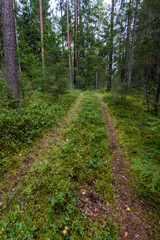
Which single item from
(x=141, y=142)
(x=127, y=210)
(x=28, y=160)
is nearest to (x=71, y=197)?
(x=127, y=210)

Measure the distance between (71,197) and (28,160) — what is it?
2.12 m

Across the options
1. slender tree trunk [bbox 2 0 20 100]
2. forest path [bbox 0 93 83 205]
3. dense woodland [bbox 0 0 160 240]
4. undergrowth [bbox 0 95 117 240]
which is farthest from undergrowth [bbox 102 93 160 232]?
slender tree trunk [bbox 2 0 20 100]

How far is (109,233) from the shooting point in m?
2.29

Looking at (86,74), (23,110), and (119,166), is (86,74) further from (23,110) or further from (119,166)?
(119,166)

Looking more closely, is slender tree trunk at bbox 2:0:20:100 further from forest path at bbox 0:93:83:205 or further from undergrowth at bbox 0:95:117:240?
undergrowth at bbox 0:95:117:240

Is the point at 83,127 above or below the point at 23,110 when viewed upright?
below

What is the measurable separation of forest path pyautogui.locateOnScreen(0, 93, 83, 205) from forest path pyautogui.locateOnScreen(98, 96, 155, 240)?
9.09 ft

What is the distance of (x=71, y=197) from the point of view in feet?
9.39

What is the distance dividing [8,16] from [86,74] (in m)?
19.3

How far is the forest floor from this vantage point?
2.29 m

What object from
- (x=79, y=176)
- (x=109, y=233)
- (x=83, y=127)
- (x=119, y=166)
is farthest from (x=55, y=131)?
(x=109, y=233)

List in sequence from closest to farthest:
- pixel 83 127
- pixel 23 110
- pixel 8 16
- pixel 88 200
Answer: pixel 88 200 → pixel 8 16 → pixel 23 110 → pixel 83 127

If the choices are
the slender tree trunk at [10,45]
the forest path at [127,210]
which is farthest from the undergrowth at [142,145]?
the slender tree trunk at [10,45]

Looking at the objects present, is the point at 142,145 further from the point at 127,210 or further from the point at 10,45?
the point at 10,45
